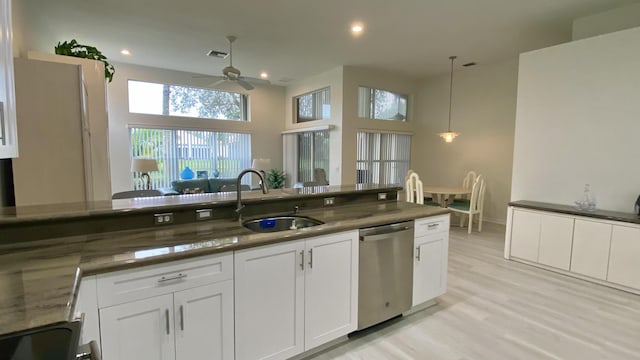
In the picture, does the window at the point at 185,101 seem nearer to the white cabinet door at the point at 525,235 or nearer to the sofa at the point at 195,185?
the sofa at the point at 195,185

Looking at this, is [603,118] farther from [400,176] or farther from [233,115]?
[233,115]

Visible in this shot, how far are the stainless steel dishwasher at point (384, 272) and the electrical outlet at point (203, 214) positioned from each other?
1142 millimetres

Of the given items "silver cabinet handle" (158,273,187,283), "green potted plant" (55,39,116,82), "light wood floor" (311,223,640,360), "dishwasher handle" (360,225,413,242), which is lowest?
"light wood floor" (311,223,640,360)

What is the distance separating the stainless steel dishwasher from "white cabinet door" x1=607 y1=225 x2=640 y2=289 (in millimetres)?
2411

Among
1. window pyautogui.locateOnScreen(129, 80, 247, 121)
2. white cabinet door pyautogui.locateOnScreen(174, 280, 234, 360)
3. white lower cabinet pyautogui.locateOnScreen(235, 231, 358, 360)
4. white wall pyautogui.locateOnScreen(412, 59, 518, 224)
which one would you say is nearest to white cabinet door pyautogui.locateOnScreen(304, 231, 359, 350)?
white lower cabinet pyautogui.locateOnScreen(235, 231, 358, 360)

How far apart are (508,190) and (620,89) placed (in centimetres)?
287

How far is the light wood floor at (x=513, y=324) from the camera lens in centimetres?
221

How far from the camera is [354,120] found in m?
6.43

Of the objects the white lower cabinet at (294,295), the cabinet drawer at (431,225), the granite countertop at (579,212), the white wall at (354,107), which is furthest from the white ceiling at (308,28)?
the white lower cabinet at (294,295)

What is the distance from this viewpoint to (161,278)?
5.07 feet

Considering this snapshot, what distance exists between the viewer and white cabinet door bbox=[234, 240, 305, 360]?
1.80m

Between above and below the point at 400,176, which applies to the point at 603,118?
above

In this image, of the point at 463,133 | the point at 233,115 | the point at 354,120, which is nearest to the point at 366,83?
the point at 354,120

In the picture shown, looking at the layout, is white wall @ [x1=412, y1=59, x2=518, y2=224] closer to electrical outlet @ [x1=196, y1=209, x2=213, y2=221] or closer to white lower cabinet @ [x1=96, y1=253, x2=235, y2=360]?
electrical outlet @ [x1=196, y1=209, x2=213, y2=221]
